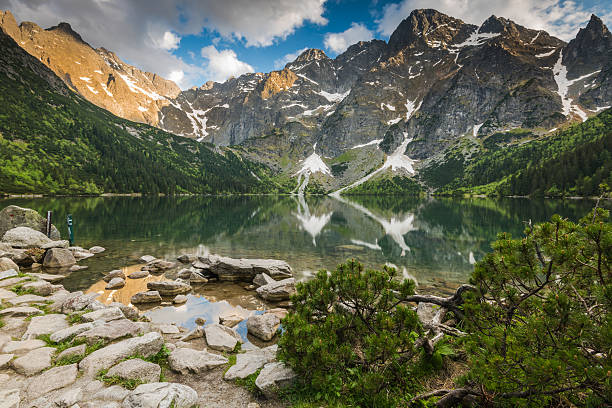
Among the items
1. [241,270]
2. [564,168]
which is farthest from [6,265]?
[564,168]

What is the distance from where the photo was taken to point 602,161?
103m

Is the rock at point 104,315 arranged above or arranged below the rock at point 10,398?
below

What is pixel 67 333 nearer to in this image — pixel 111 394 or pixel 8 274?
pixel 111 394

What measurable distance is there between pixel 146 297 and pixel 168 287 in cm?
148

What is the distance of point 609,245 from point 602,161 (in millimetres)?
149079

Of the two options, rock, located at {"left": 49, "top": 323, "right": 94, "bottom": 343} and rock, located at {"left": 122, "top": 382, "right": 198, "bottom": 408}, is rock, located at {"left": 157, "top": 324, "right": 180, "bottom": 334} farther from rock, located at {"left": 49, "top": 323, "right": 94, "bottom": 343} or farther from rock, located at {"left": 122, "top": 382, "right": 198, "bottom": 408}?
rock, located at {"left": 122, "top": 382, "right": 198, "bottom": 408}

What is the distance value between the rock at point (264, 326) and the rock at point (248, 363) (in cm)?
289

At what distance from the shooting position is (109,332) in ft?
29.6

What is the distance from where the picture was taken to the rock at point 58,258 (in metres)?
21.2

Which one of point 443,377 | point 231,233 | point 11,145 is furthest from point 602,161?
point 11,145

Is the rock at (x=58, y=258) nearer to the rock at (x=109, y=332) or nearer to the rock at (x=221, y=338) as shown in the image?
the rock at (x=109, y=332)

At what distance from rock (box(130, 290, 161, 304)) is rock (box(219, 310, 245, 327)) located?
465 cm

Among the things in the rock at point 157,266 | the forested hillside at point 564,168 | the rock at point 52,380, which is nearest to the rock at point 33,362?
the rock at point 52,380

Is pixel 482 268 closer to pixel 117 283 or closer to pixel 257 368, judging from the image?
pixel 257 368
